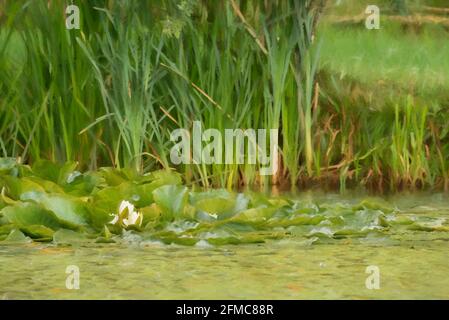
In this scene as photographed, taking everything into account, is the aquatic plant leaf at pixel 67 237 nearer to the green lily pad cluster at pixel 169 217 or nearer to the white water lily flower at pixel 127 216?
the green lily pad cluster at pixel 169 217

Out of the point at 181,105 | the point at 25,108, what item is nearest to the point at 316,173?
the point at 181,105

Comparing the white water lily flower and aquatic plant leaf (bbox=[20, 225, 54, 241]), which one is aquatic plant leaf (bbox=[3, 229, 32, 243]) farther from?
the white water lily flower

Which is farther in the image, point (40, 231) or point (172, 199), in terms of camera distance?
point (172, 199)

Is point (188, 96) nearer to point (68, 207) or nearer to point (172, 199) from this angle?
point (172, 199)

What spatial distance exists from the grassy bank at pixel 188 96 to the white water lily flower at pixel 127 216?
1529 millimetres

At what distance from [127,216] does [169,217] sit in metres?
0.22

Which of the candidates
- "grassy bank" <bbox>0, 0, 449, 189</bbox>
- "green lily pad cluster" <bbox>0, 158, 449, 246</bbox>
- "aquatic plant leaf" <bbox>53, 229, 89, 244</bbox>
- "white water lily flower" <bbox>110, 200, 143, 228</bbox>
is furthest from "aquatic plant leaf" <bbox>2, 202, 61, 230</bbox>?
"grassy bank" <bbox>0, 0, 449, 189</bbox>

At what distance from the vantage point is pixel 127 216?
452cm

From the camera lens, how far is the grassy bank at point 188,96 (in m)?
6.10

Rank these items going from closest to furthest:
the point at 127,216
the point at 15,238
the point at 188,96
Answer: the point at 15,238 → the point at 127,216 → the point at 188,96

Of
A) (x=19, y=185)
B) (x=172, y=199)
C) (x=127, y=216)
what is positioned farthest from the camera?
(x=19, y=185)

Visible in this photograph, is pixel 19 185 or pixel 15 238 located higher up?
pixel 19 185

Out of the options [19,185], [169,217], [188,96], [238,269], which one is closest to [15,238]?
[19,185]

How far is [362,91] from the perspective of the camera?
23.5 feet
